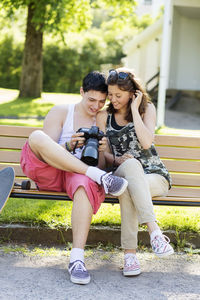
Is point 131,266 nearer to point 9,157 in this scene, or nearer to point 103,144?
point 103,144

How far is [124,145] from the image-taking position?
12.1 feet

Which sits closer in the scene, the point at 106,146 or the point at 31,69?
the point at 106,146

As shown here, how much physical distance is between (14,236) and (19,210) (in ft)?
1.22

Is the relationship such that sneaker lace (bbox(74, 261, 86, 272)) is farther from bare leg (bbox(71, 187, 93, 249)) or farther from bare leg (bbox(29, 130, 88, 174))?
bare leg (bbox(29, 130, 88, 174))

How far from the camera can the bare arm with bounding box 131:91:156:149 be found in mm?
3498

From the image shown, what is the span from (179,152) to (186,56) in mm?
13467

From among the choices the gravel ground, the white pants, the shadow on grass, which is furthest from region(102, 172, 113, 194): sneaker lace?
the shadow on grass

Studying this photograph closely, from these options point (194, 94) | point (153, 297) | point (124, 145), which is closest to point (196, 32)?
point (194, 94)

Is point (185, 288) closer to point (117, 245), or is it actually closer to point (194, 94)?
point (117, 245)

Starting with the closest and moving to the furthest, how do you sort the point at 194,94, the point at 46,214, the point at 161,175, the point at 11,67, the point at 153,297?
the point at 153,297 → the point at 161,175 → the point at 46,214 → the point at 194,94 → the point at 11,67

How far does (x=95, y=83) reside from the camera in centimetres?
358

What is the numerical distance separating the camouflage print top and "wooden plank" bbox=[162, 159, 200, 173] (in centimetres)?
32

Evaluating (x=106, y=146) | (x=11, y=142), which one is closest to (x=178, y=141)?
(x=106, y=146)

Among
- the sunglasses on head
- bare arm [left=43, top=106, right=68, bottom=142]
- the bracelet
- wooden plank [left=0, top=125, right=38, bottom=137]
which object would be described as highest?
the sunglasses on head
